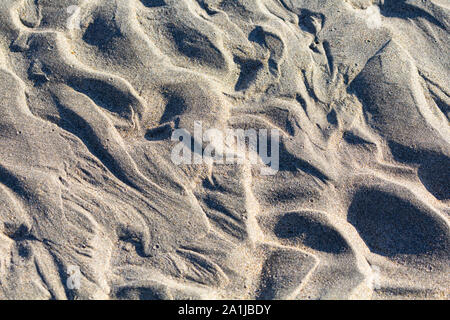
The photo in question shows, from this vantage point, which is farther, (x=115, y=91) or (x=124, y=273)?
(x=115, y=91)

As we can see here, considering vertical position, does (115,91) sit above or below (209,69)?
below

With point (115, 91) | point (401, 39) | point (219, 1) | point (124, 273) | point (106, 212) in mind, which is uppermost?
point (401, 39)

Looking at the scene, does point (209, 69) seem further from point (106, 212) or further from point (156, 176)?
point (106, 212)

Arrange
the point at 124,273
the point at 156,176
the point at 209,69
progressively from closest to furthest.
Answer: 1. the point at 124,273
2. the point at 156,176
3. the point at 209,69

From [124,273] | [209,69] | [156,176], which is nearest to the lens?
[124,273]

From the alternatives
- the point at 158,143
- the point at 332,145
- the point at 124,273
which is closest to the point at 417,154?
the point at 332,145

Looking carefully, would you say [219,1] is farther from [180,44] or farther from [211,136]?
[211,136]
